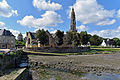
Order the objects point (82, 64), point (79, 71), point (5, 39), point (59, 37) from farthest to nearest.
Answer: point (59, 37), point (5, 39), point (82, 64), point (79, 71)

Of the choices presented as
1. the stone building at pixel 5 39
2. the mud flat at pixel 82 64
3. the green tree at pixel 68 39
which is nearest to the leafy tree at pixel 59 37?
the green tree at pixel 68 39

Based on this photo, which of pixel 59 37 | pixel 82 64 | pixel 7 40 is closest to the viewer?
pixel 82 64

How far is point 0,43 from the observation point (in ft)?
174

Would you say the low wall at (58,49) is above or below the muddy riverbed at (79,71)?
above

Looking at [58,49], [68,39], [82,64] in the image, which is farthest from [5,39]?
[82,64]

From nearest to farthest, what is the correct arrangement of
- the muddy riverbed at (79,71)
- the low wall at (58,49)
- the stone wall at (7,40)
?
1. the muddy riverbed at (79,71)
2. the low wall at (58,49)
3. the stone wall at (7,40)

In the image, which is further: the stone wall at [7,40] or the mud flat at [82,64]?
the stone wall at [7,40]

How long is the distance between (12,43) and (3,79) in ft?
170

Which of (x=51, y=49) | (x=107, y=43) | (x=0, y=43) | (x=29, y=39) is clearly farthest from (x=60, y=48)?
(x=107, y=43)

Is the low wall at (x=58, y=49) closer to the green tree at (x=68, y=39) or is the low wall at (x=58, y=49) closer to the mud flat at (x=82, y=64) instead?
the green tree at (x=68, y=39)

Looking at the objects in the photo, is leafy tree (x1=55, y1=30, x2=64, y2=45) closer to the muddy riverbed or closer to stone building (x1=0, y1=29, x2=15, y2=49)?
stone building (x1=0, y1=29, x2=15, y2=49)

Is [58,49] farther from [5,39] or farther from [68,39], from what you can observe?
[5,39]

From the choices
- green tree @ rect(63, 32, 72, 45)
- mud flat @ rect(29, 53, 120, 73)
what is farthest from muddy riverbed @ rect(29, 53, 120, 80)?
green tree @ rect(63, 32, 72, 45)

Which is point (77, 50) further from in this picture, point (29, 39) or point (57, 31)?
point (29, 39)
